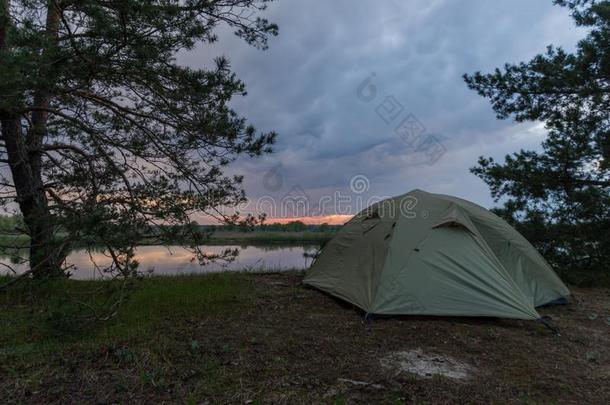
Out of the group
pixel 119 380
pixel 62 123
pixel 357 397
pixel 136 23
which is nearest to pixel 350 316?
pixel 357 397

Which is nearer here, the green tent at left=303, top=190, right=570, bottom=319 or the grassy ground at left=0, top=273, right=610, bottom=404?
the grassy ground at left=0, top=273, right=610, bottom=404

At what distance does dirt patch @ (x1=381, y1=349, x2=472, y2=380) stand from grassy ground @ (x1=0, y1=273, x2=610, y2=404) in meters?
0.10

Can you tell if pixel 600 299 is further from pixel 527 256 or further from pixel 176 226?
pixel 176 226

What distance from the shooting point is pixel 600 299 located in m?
6.64

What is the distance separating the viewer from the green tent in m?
4.82

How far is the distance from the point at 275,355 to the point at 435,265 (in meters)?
2.60

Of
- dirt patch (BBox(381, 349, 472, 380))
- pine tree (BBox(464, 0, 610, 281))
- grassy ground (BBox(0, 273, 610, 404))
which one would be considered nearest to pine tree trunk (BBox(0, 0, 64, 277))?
grassy ground (BBox(0, 273, 610, 404))

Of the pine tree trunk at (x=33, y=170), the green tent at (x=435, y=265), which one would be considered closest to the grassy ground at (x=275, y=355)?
the green tent at (x=435, y=265)

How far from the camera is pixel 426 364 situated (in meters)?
3.53

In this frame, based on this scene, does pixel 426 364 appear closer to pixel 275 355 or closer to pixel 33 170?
pixel 275 355

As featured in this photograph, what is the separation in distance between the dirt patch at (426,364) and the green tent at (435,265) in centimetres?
106

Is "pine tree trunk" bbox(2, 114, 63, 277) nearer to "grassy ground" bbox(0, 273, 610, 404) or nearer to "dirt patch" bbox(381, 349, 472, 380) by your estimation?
"grassy ground" bbox(0, 273, 610, 404)

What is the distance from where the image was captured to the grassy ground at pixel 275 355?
294cm

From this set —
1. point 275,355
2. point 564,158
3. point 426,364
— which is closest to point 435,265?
point 426,364
